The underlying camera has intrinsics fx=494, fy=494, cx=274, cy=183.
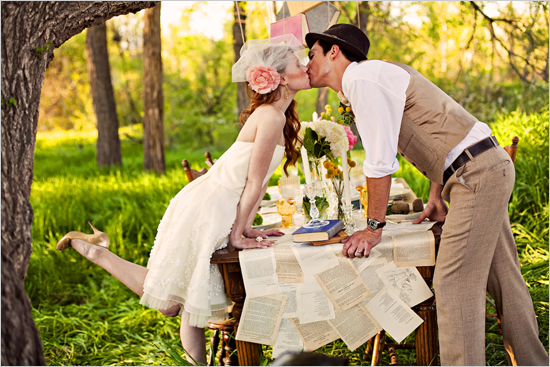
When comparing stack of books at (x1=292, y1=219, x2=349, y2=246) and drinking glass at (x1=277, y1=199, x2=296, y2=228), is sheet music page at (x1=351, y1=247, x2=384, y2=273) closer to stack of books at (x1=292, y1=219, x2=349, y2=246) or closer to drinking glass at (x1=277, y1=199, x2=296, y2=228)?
stack of books at (x1=292, y1=219, x2=349, y2=246)

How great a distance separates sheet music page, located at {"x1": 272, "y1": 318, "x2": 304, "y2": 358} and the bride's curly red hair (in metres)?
0.97

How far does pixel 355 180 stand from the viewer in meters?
3.40

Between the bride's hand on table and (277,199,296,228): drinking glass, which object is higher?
(277,199,296,228): drinking glass

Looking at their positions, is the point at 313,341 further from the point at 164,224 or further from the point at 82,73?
the point at 82,73

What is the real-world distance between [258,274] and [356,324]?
529 mm

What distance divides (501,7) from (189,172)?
511 cm

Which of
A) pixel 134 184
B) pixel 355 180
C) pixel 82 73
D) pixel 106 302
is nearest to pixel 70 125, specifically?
pixel 82 73

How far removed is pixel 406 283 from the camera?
237cm

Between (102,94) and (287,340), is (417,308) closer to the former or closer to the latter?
(287,340)

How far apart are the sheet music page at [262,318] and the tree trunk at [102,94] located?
7181 mm

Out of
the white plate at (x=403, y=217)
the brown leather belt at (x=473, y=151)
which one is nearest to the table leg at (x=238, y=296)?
the white plate at (x=403, y=217)

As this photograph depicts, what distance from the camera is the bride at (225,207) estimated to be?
8.07ft

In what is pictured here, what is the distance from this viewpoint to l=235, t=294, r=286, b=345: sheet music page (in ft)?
7.79

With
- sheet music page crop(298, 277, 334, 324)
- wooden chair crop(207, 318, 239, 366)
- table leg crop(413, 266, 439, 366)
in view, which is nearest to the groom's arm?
sheet music page crop(298, 277, 334, 324)
